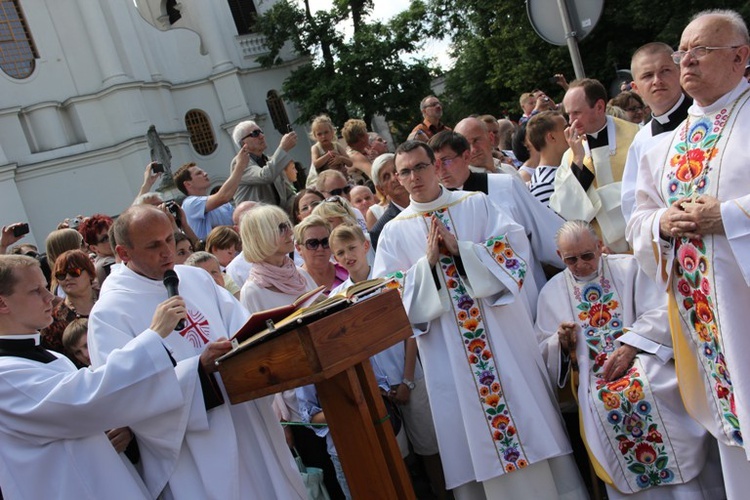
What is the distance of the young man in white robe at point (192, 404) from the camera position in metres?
3.70

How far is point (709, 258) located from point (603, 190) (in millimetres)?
1918

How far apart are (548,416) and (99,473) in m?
2.67

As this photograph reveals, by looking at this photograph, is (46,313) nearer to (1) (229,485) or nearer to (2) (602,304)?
(1) (229,485)

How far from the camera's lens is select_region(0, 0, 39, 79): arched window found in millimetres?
26391

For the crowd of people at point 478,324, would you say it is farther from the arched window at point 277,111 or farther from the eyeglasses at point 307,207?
Result: the arched window at point 277,111

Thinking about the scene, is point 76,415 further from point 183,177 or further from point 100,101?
point 100,101

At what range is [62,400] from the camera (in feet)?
11.0

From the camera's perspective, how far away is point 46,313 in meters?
3.61

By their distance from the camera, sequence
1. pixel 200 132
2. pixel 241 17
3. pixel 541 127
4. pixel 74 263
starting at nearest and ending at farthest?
1. pixel 74 263
2. pixel 541 127
3. pixel 200 132
4. pixel 241 17

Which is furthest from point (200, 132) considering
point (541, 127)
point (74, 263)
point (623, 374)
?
point (623, 374)

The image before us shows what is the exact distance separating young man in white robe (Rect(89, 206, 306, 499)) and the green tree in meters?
26.7

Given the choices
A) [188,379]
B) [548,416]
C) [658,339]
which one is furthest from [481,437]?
[188,379]

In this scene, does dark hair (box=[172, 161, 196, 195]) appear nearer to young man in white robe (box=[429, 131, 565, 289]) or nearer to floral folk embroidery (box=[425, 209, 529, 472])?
young man in white robe (box=[429, 131, 565, 289])

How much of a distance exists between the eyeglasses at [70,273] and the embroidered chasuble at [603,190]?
356 centimetres
